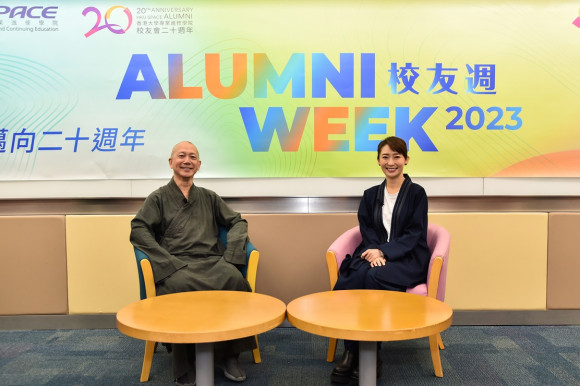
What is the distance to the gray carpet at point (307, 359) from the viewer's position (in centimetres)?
256

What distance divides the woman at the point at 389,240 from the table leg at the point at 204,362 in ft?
2.44

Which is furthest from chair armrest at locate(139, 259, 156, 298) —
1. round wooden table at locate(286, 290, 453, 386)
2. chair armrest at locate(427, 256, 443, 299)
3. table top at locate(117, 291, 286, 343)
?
chair armrest at locate(427, 256, 443, 299)

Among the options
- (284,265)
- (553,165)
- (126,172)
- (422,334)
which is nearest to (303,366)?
(284,265)

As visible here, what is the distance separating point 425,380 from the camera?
255cm

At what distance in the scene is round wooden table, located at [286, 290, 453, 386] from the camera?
1762mm

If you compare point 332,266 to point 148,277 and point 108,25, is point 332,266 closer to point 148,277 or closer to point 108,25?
point 148,277

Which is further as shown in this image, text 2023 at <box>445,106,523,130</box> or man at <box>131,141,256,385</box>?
text 2023 at <box>445,106,523,130</box>

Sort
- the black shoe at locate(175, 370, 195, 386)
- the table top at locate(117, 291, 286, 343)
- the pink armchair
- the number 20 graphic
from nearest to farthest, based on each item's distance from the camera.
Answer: the table top at locate(117, 291, 286, 343) → the black shoe at locate(175, 370, 195, 386) → the pink armchair → the number 20 graphic

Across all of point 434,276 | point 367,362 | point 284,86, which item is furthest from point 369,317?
point 284,86

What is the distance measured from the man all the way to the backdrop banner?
450 millimetres

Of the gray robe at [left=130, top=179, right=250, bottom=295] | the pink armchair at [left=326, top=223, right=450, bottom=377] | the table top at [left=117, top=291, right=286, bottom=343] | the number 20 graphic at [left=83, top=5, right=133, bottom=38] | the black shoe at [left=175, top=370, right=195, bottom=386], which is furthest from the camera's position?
the number 20 graphic at [left=83, top=5, right=133, bottom=38]

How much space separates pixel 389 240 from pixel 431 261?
12.1 inches

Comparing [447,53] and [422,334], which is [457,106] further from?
[422,334]

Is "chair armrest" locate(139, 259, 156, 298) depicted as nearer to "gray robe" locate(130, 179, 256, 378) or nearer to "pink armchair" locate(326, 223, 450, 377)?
"gray robe" locate(130, 179, 256, 378)
